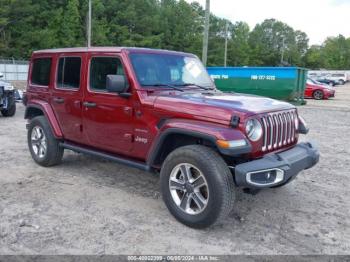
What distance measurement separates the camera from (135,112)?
4.78 meters

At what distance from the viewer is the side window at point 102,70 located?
5090 mm

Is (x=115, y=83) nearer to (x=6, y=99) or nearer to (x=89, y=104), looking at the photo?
(x=89, y=104)

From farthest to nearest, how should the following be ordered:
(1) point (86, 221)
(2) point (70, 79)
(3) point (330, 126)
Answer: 1. (3) point (330, 126)
2. (2) point (70, 79)
3. (1) point (86, 221)

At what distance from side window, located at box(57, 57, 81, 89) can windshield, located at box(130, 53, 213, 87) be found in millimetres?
1074

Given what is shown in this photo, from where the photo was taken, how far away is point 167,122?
4.43 metres

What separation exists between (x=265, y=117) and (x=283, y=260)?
4.74 ft

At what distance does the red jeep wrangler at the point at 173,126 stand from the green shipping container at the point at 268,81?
44.9 ft

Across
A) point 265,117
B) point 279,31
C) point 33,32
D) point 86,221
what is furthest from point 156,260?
point 279,31

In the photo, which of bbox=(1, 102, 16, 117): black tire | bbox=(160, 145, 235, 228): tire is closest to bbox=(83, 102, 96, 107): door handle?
bbox=(160, 145, 235, 228): tire

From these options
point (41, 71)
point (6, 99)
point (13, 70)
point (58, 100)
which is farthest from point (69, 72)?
point (13, 70)

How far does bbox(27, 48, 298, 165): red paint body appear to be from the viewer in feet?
13.5

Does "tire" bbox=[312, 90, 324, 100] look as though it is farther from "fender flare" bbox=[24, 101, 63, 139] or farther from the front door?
the front door

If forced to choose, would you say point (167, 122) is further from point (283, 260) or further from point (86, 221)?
point (283, 260)

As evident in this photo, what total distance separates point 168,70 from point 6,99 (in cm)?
819
